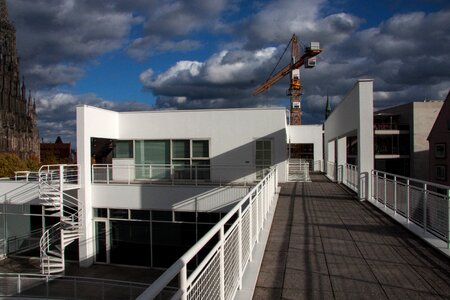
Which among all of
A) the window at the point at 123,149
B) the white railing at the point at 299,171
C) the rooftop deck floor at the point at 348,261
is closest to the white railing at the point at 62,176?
the window at the point at 123,149

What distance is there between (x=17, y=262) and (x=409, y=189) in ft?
53.3

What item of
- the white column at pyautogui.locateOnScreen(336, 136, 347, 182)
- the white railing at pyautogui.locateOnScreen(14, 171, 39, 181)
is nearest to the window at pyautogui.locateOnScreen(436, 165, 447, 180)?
the white column at pyautogui.locateOnScreen(336, 136, 347, 182)

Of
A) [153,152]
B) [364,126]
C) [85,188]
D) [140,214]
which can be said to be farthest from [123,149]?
[364,126]

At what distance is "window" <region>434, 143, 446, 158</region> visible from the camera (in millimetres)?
37562

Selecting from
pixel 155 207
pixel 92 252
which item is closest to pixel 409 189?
pixel 155 207

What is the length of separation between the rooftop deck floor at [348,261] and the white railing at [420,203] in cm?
33

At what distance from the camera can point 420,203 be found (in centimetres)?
679

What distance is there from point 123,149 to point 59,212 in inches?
182

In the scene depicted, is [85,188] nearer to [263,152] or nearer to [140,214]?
[140,214]

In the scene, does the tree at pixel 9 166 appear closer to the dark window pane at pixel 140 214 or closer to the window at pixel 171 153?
the window at pixel 171 153

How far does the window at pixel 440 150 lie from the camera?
3756 cm

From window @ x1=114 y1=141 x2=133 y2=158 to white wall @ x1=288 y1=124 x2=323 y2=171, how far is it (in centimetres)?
1421

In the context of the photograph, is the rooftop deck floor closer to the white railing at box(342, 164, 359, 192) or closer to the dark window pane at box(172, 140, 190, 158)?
the white railing at box(342, 164, 359, 192)

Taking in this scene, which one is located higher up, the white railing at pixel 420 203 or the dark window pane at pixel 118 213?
the white railing at pixel 420 203
